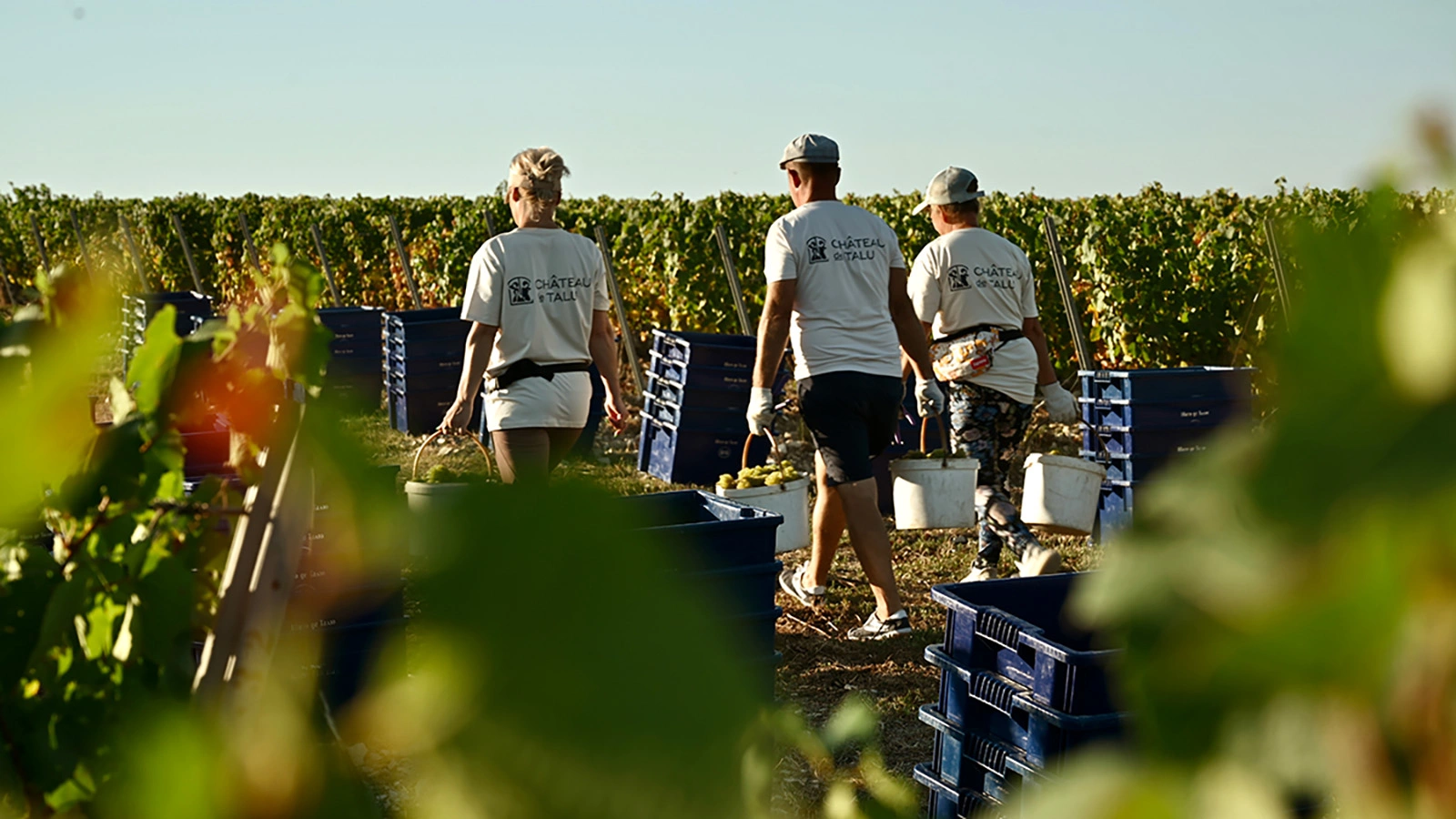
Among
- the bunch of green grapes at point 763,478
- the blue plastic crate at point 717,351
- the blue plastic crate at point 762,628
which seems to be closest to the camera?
the blue plastic crate at point 762,628

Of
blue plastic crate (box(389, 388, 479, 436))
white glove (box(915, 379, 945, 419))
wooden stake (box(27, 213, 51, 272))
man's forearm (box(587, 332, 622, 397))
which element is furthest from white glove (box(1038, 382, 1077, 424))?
wooden stake (box(27, 213, 51, 272))

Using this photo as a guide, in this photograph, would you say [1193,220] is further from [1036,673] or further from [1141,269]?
[1036,673]

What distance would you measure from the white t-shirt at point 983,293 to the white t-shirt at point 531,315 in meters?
1.62

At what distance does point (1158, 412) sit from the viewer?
713cm

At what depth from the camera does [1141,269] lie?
10.8 m

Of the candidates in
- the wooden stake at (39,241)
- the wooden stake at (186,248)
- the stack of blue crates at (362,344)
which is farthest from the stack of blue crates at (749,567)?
the wooden stake at (39,241)

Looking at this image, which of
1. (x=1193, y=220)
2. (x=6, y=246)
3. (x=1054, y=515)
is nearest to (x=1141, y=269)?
(x=1193, y=220)

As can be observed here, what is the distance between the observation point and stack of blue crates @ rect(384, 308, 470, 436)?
10.7 metres

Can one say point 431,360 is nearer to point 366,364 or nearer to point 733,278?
point 366,364

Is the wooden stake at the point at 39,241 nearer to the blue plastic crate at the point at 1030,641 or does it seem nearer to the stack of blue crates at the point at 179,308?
the stack of blue crates at the point at 179,308

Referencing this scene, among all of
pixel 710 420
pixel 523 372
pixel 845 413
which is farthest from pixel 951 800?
pixel 710 420

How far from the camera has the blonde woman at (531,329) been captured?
4.45 meters

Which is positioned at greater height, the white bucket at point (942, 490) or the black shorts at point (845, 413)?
the black shorts at point (845, 413)

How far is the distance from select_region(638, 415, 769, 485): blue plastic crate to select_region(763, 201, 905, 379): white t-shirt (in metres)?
3.61
